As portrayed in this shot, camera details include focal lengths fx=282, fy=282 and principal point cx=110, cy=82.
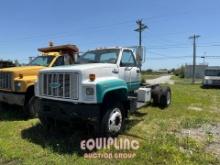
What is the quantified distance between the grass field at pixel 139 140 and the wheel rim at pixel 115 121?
384mm

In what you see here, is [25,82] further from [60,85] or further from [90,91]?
[90,91]

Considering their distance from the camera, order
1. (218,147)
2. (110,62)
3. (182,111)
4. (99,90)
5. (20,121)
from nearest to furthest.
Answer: (99,90)
(218,147)
(110,62)
(20,121)
(182,111)

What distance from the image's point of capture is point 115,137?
6.89 metres

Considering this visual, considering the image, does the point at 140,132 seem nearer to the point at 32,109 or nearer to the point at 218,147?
the point at 218,147

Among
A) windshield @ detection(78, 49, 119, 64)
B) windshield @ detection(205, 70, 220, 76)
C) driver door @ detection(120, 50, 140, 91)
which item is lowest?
windshield @ detection(205, 70, 220, 76)

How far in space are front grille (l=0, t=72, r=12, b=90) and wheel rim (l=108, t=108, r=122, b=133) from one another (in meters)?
4.00

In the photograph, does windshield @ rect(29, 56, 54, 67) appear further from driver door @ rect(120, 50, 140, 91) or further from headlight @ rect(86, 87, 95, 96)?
headlight @ rect(86, 87, 95, 96)

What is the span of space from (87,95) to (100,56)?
89.5 inches

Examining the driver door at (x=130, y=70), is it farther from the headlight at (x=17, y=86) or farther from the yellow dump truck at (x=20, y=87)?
the headlight at (x=17, y=86)

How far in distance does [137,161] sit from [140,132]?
1.98m

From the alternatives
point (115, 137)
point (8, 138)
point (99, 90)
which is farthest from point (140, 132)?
point (8, 138)

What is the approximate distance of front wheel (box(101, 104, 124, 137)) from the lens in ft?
21.0

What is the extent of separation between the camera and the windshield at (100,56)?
786 cm
